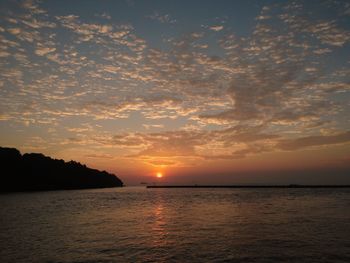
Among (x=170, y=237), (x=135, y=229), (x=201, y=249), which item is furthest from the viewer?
(x=135, y=229)

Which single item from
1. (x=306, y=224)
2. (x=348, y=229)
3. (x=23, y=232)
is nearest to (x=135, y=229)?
(x=23, y=232)

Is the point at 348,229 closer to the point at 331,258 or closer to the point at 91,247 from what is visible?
the point at 331,258

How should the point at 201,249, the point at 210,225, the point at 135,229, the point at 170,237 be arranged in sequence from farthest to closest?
the point at 210,225 → the point at 135,229 → the point at 170,237 → the point at 201,249

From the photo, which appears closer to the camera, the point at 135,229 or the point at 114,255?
the point at 114,255

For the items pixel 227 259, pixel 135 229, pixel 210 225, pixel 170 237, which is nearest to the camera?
pixel 227 259

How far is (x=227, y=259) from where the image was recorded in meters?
24.8

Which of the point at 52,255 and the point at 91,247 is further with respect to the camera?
the point at 91,247

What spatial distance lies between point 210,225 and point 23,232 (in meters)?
24.2

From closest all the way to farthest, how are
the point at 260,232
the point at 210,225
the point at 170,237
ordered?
the point at 170,237 < the point at 260,232 < the point at 210,225

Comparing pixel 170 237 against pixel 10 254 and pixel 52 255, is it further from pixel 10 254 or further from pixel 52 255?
pixel 10 254

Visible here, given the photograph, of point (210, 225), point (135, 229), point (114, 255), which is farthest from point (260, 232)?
point (114, 255)

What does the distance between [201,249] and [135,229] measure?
1490 cm

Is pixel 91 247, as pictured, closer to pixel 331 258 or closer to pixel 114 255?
pixel 114 255

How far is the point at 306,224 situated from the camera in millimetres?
43531
